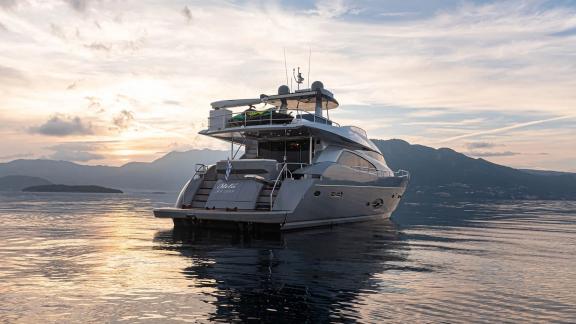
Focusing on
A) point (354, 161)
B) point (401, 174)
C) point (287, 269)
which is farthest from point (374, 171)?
point (287, 269)

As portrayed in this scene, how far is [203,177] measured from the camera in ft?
74.6

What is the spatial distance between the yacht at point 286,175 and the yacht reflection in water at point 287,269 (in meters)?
0.98

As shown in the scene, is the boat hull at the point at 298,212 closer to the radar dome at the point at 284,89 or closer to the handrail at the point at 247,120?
the handrail at the point at 247,120

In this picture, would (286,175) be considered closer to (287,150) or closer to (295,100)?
(287,150)

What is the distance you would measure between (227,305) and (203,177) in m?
15.3

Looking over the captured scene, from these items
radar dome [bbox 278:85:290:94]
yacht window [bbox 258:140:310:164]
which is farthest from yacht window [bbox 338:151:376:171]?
radar dome [bbox 278:85:290:94]

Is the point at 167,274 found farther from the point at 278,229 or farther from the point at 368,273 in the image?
the point at 278,229

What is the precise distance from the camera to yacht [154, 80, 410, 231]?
19.4 m

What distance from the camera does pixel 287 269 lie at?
37.6ft

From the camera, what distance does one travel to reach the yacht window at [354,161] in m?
23.3

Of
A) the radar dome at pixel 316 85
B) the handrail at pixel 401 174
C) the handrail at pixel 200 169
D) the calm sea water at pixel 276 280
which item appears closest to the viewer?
the calm sea water at pixel 276 280

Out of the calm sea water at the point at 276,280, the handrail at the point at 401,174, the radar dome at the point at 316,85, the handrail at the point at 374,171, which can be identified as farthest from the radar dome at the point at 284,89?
the calm sea water at the point at 276,280

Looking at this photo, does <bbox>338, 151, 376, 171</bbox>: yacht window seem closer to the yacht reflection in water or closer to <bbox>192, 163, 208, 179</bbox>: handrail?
the yacht reflection in water

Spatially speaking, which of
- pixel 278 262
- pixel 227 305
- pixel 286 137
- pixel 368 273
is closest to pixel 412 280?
pixel 368 273
